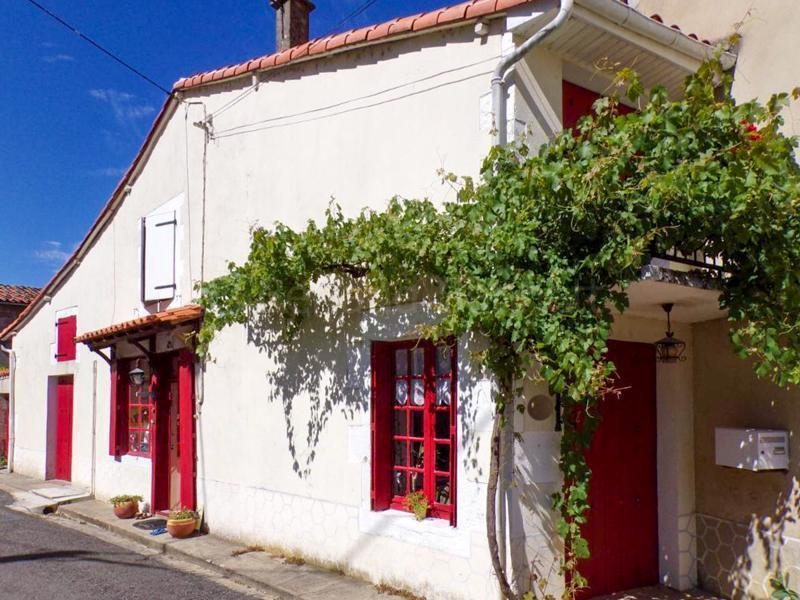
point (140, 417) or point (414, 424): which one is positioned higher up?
point (414, 424)

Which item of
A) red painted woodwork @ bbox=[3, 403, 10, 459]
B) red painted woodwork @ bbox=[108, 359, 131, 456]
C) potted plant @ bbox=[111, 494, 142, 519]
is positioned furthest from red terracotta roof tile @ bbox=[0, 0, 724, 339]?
red painted woodwork @ bbox=[3, 403, 10, 459]

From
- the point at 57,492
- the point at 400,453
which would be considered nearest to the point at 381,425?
the point at 400,453

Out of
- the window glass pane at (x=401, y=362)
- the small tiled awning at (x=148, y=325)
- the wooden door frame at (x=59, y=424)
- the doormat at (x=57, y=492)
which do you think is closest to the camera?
the window glass pane at (x=401, y=362)

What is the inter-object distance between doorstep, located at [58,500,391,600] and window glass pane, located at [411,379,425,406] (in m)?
1.64

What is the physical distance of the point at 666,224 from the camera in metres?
4.66

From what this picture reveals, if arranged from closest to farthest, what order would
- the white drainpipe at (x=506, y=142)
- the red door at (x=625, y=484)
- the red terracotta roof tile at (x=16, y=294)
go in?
the white drainpipe at (x=506, y=142) < the red door at (x=625, y=484) < the red terracotta roof tile at (x=16, y=294)

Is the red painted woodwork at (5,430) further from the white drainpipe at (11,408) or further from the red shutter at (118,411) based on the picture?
the red shutter at (118,411)

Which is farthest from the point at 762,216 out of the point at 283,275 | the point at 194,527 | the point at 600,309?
the point at 194,527

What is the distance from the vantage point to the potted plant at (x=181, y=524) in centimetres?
827

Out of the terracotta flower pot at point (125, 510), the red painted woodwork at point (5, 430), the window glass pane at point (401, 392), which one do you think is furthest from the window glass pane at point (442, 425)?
the red painted woodwork at point (5, 430)

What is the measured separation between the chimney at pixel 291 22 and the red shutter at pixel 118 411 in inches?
214

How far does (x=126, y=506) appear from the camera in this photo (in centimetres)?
948

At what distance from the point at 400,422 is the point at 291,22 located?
5.85 m

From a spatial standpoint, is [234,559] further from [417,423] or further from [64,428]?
[64,428]
